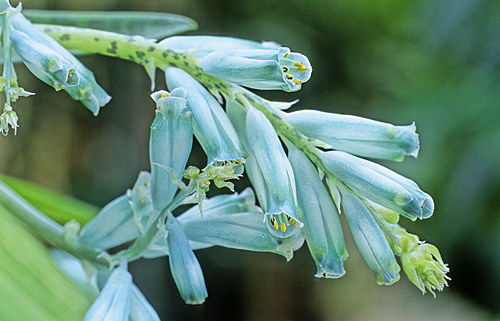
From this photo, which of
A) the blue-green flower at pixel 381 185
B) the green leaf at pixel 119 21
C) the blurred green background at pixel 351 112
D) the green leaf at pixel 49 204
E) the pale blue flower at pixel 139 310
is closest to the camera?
the blue-green flower at pixel 381 185

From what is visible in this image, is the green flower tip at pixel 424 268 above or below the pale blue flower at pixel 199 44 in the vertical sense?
below

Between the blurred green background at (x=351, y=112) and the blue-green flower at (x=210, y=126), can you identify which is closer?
the blue-green flower at (x=210, y=126)

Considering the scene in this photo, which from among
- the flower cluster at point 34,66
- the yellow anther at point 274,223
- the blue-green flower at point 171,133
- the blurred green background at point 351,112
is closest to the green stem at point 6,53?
the flower cluster at point 34,66

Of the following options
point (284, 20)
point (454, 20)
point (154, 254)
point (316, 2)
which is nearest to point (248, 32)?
point (284, 20)

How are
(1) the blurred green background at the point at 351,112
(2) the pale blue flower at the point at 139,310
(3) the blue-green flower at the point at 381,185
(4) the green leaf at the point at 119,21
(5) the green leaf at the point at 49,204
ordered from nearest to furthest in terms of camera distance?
(3) the blue-green flower at the point at 381,185 < (2) the pale blue flower at the point at 139,310 < (4) the green leaf at the point at 119,21 < (5) the green leaf at the point at 49,204 < (1) the blurred green background at the point at 351,112

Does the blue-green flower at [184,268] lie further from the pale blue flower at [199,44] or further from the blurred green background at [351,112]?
the blurred green background at [351,112]

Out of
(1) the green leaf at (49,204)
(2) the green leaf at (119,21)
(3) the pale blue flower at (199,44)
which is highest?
(3) the pale blue flower at (199,44)

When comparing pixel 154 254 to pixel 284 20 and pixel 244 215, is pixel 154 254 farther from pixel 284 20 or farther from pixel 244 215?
pixel 284 20

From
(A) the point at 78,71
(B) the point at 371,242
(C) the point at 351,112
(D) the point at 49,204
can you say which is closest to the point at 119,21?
(A) the point at 78,71
